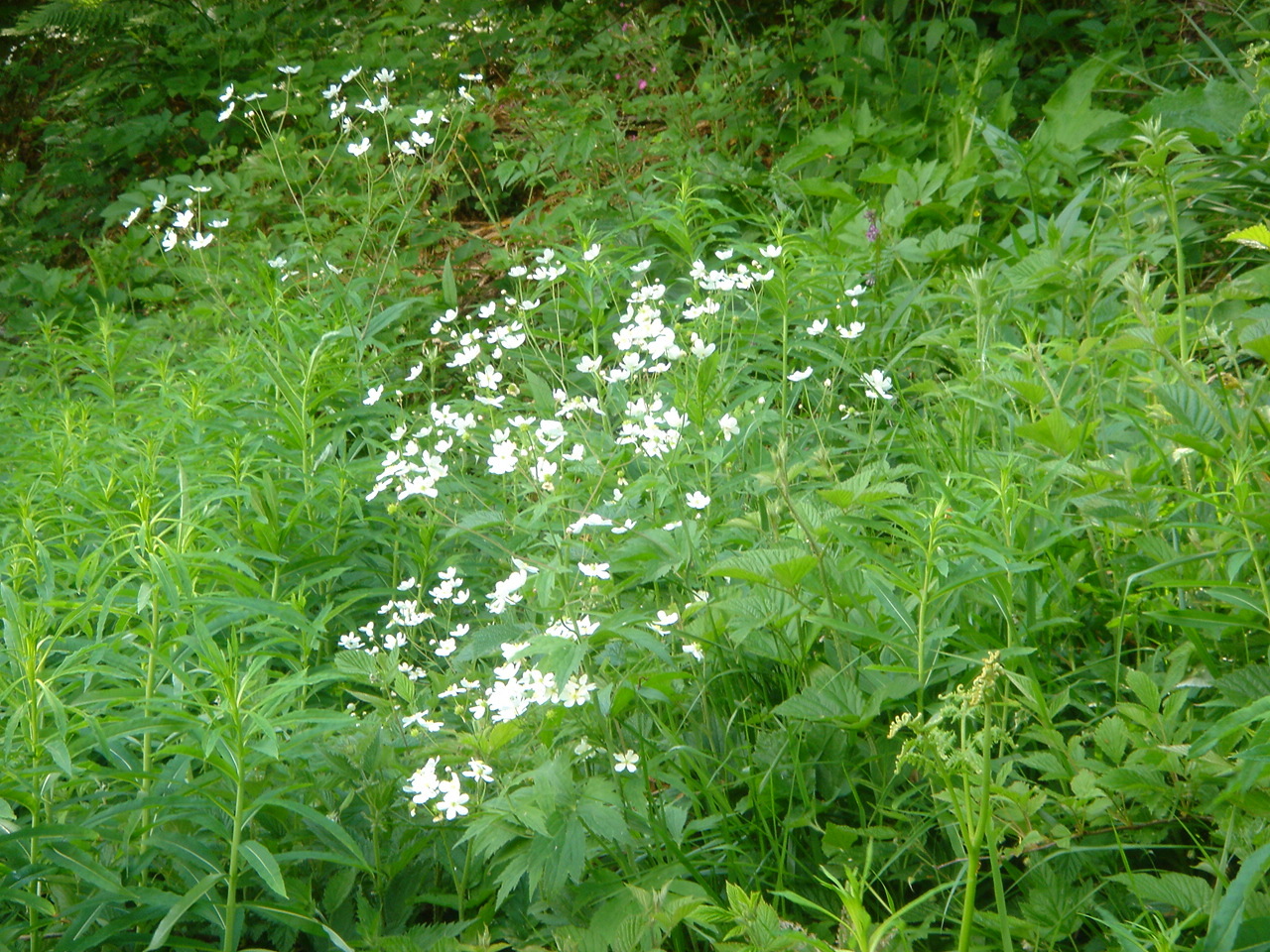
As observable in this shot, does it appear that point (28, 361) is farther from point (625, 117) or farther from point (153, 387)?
point (625, 117)

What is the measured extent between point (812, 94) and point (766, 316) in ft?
5.97

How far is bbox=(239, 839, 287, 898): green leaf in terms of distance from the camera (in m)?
1.38

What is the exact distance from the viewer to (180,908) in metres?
1.40

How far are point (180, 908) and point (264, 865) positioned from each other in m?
0.11

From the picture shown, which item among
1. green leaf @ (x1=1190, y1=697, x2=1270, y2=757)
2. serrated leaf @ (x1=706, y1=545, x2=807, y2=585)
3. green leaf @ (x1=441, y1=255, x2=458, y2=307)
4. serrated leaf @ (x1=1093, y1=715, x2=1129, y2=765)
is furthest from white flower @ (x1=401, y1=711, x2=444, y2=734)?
green leaf @ (x1=441, y1=255, x2=458, y2=307)

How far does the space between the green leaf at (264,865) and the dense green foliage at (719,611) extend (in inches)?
1.5

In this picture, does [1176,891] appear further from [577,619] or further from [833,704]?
[577,619]

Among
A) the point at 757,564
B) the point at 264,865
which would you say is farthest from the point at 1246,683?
the point at 264,865

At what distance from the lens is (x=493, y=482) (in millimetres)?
2850

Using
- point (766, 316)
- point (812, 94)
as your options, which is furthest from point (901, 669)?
point (812, 94)

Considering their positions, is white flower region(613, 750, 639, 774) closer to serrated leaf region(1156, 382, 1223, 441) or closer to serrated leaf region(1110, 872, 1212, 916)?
serrated leaf region(1110, 872, 1212, 916)

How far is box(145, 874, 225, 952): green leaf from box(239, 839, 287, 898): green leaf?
52 mm

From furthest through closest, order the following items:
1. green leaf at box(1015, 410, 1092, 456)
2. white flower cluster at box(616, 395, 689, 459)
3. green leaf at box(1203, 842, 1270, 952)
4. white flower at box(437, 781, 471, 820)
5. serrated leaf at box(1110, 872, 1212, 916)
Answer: white flower cluster at box(616, 395, 689, 459)
green leaf at box(1015, 410, 1092, 456)
white flower at box(437, 781, 471, 820)
serrated leaf at box(1110, 872, 1212, 916)
green leaf at box(1203, 842, 1270, 952)

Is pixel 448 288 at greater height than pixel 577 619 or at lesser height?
lesser
